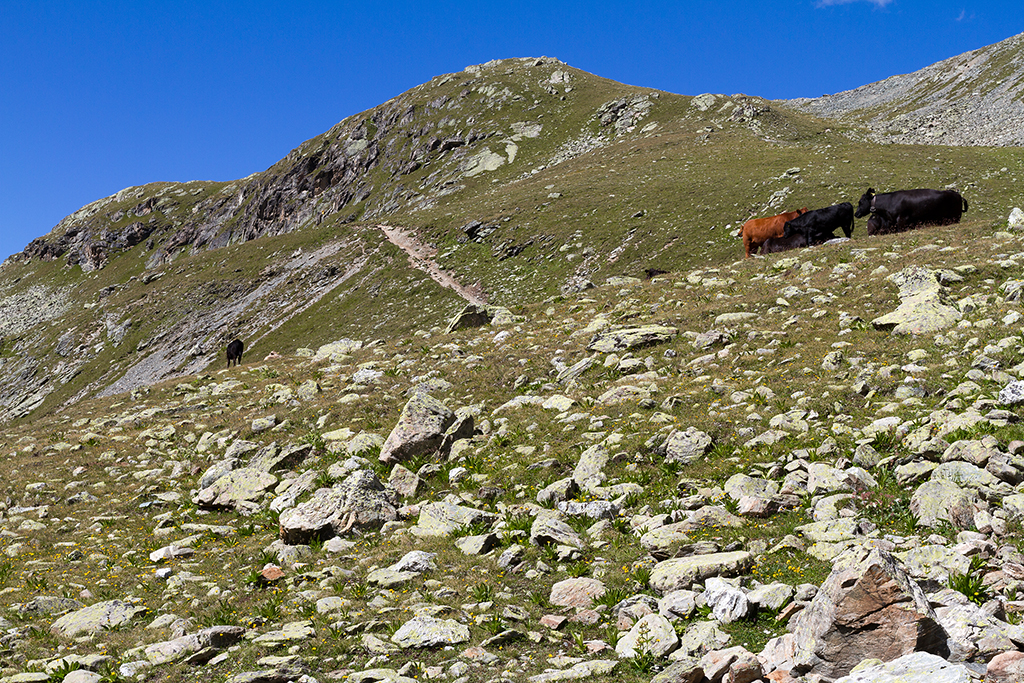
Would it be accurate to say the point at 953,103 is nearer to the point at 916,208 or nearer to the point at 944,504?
the point at 916,208

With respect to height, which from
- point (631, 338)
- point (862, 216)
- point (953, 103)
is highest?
point (953, 103)

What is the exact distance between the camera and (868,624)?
18.1 ft

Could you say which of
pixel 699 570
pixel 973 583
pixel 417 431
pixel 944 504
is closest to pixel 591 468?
pixel 699 570

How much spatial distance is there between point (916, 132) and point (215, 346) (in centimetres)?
10133

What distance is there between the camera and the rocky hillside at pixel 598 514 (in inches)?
264

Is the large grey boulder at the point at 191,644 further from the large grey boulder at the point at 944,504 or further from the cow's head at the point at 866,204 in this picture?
the cow's head at the point at 866,204

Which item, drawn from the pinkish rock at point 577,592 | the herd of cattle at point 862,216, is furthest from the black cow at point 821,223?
the pinkish rock at point 577,592

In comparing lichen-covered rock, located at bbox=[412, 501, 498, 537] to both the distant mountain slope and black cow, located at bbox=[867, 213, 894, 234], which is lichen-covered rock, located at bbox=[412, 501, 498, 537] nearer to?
black cow, located at bbox=[867, 213, 894, 234]

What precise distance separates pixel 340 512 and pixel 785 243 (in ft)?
95.8

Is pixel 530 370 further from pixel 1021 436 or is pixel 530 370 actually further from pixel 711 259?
pixel 711 259

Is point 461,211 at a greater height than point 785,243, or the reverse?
point 461,211

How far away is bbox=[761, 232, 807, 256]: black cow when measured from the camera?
1284 inches

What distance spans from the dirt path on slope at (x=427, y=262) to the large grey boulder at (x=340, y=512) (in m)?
33.9

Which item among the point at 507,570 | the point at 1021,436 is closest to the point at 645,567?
the point at 507,570
